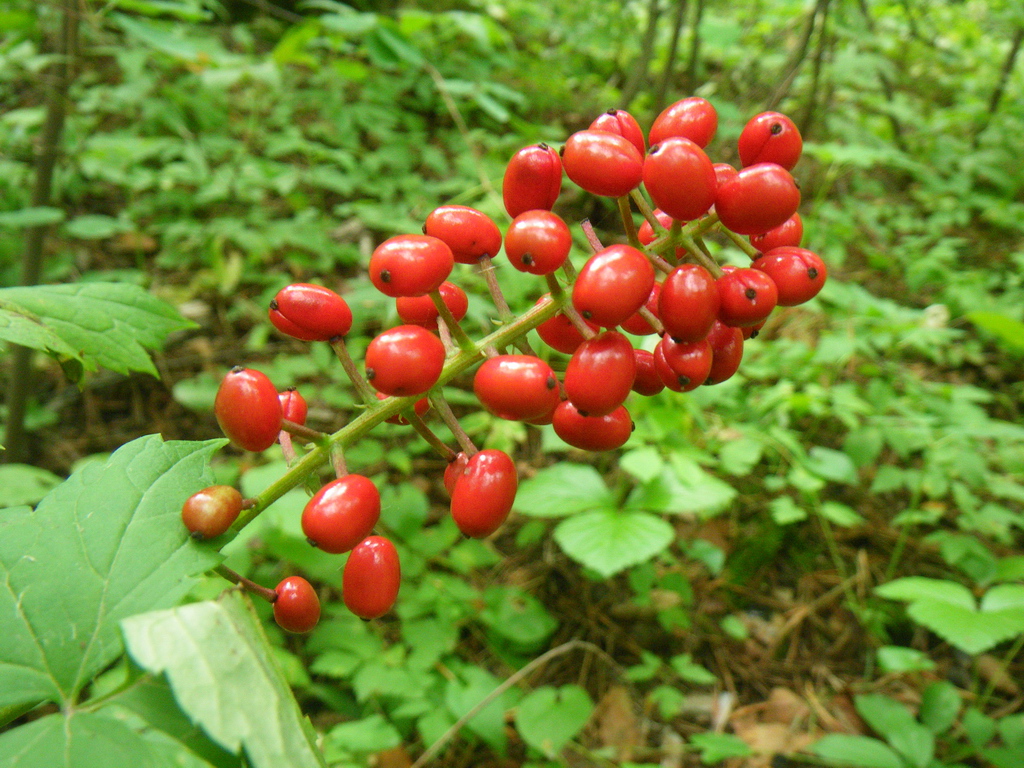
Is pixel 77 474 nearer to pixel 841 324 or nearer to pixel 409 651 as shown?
pixel 409 651

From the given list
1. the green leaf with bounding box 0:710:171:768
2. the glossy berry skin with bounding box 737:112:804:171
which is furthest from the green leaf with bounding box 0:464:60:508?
the glossy berry skin with bounding box 737:112:804:171

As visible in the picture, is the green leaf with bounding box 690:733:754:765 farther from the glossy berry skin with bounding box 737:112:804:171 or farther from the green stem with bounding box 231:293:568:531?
the glossy berry skin with bounding box 737:112:804:171

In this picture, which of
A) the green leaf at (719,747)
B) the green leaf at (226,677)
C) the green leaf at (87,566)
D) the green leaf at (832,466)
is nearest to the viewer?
the green leaf at (226,677)

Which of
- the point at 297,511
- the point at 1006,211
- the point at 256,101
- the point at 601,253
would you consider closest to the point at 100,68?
the point at 256,101

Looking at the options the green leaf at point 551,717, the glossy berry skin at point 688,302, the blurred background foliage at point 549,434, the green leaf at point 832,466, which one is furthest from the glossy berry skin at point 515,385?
the green leaf at point 832,466

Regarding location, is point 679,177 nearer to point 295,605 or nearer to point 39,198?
point 295,605

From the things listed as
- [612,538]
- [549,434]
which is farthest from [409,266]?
[549,434]

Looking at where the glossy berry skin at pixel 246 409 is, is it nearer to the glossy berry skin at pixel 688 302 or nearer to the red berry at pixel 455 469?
the red berry at pixel 455 469
